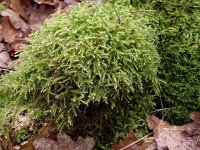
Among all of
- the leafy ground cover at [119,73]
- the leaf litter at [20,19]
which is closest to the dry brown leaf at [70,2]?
the leaf litter at [20,19]

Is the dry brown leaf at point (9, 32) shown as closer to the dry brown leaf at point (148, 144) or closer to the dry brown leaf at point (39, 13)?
the dry brown leaf at point (39, 13)

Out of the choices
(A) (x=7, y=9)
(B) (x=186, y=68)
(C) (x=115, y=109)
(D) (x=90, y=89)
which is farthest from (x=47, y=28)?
(A) (x=7, y=9)

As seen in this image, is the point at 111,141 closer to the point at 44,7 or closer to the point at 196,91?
the point at 196,91

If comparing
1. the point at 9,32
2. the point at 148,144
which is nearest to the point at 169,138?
the point at 148,144

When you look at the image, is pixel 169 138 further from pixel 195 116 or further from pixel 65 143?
pixel 65 143

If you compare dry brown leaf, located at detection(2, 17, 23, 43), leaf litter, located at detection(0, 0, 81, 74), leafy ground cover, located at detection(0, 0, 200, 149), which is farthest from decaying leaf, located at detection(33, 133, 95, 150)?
dry brown leaf, located at detection(2, 17, 23, 43)

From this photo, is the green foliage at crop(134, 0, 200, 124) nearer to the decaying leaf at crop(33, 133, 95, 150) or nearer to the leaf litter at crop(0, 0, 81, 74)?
the decaying leaf at crop(33, 133, 95, 150)
